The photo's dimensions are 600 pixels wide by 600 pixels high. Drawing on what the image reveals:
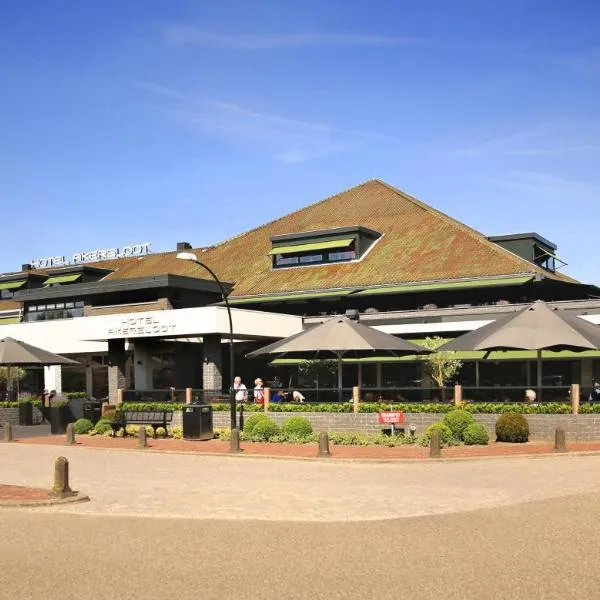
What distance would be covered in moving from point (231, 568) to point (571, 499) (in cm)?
673

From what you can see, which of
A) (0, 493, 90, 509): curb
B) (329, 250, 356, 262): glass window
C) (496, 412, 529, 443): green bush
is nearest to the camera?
(0, 493, 90, 509): curb

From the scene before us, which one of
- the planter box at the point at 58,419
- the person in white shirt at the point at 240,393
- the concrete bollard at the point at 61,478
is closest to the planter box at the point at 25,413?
the planter box at the point at 58,419

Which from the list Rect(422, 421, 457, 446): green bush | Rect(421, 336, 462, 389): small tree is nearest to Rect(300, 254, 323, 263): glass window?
Rect(421, 336, 462, 389): small tree

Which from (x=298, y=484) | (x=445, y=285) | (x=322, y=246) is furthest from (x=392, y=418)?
(x=322, y=246)

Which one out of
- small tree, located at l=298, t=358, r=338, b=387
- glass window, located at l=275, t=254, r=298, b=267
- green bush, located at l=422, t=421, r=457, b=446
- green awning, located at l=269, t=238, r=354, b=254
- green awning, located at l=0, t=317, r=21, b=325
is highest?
green awning, located at l=269, t=238, r=354, b=254

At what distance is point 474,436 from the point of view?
22.9 metres

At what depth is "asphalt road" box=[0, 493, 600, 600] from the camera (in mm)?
7863

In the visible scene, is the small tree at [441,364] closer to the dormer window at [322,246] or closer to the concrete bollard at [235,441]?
the concrete bollard at [235,441]

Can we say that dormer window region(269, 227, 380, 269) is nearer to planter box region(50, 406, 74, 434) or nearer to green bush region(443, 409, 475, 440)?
planter box region(50, 406, 74, 434)

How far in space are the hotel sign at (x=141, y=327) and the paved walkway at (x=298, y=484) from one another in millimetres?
15878

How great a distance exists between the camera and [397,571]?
28.1ft

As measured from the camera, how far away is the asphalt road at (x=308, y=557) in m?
7.86

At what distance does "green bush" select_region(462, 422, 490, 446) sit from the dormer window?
23440 mm

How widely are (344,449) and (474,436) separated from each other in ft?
11.8
